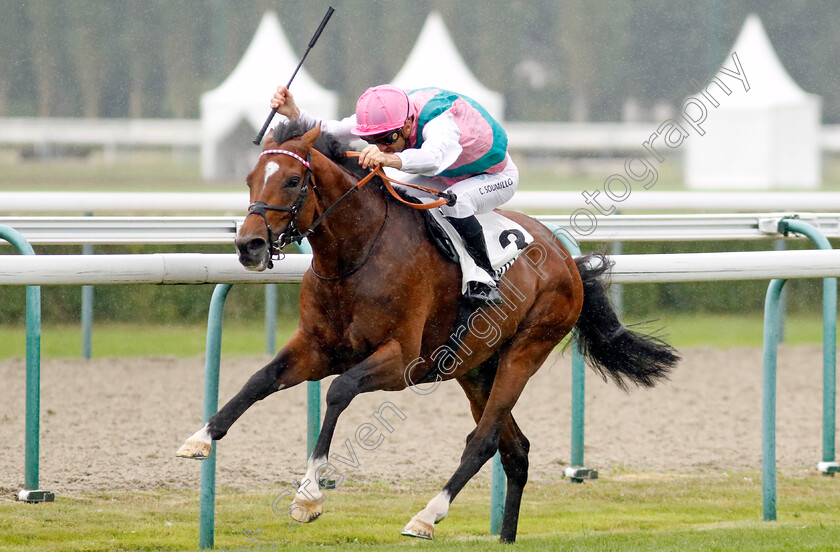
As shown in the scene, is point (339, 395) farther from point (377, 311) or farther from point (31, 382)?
point (31, 382)

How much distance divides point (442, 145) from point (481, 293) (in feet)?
1.78

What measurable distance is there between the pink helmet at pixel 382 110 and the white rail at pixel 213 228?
147 cm

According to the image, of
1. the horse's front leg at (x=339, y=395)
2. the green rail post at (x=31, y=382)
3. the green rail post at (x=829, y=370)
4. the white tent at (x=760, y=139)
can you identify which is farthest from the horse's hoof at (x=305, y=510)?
the white tent at (x=760, y=139)

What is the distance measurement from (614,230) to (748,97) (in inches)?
746

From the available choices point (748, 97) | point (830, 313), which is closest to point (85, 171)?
point (748, 97)

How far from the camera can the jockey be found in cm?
352

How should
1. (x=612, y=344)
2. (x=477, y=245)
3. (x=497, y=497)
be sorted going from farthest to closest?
1. (x=612, y=344)
2. (x=497, y=497)
3. (x=477, y=245)

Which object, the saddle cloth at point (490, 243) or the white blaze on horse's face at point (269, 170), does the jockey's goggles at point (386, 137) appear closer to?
the saddle cloth at point (490, 243)

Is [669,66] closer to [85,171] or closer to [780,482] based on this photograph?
[85,171]

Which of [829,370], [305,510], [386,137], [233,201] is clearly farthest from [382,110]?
[233,201]

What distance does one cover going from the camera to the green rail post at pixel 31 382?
4.32m

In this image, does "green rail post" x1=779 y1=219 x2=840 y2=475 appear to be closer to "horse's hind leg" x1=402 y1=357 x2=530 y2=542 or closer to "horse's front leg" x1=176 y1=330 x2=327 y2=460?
"horse's hind leg" x1=402 y1=357 x2=530 y2=542

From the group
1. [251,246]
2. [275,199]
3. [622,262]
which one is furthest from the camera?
[622,262]

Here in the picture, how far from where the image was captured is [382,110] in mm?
3625
